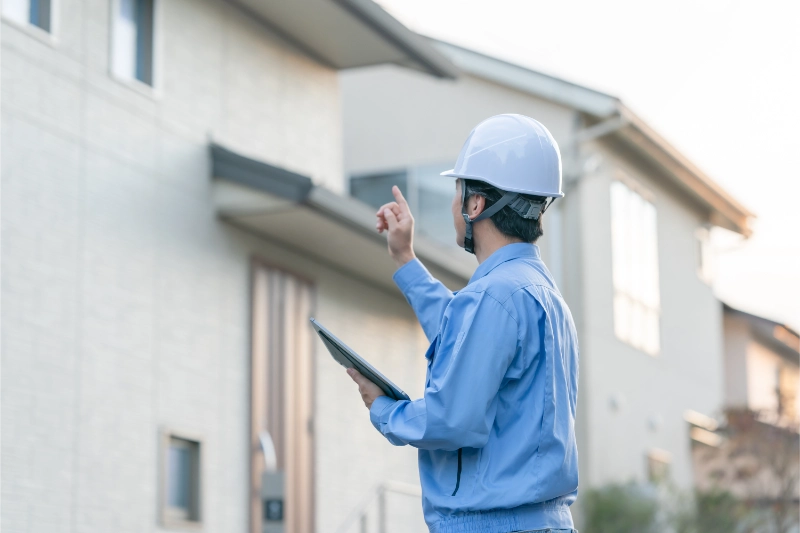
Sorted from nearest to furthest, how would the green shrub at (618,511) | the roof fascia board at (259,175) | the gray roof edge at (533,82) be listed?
the roof fascia board at (259,175) < the green shrub at (618,511) < the gray roof edge at (533,82)

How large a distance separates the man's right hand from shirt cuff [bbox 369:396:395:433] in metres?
0.77

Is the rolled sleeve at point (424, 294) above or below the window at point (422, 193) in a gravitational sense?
below

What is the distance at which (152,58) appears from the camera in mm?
11359

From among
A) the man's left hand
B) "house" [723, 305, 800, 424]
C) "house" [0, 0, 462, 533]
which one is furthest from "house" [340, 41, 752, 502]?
the man's left hand

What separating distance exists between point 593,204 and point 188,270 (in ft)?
36.3

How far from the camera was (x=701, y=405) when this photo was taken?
83.0 feet

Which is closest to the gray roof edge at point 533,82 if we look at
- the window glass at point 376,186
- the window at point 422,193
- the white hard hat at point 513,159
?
the window at point 422,193

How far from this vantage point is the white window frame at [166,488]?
35.1ft

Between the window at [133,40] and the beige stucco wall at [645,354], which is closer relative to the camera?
the window at [133,40]

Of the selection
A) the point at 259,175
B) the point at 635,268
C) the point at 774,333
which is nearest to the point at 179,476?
the point at 259,175

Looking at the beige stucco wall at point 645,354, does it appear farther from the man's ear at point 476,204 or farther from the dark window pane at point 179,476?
the man's ear at point 476,204

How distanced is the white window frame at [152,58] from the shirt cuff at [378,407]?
7.47 meters

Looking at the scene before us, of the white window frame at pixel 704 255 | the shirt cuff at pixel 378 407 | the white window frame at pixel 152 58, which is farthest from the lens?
the white window frame at pixel 704 255

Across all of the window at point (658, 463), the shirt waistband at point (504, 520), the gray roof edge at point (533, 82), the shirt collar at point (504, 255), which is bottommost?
the shirt waistband at point (504, 520)
